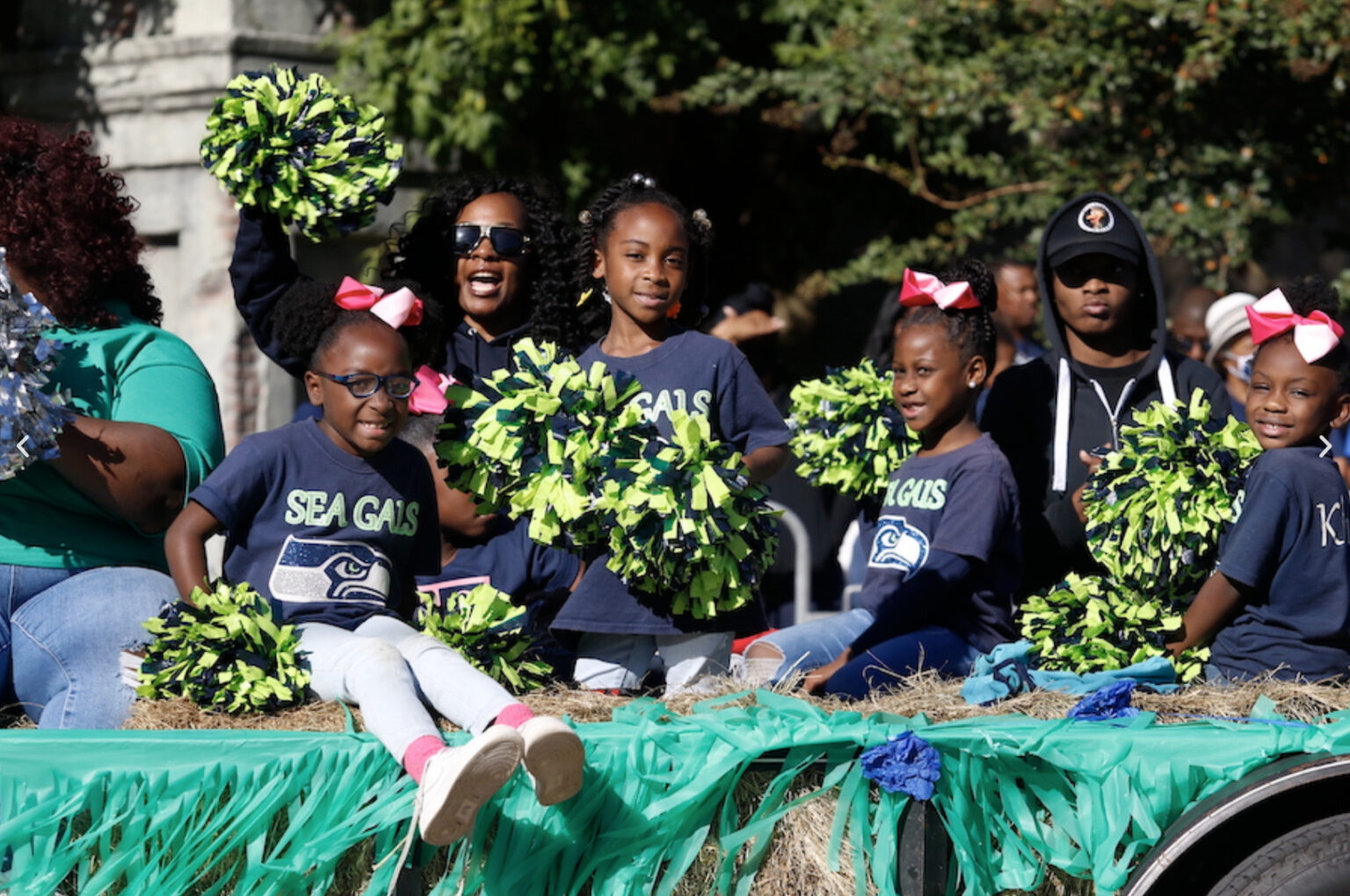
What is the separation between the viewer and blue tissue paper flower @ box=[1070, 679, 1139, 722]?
11.0 feet

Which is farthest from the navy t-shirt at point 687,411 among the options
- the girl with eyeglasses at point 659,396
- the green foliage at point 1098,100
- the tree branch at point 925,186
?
the tree branch at point 925,186

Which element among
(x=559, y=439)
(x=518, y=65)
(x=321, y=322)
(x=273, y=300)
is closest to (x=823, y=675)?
(x=559, y=439)

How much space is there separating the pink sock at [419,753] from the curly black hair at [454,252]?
1.61 metres

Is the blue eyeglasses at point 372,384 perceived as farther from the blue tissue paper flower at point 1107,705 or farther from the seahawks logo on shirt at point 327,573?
the blue tissue paper flower at point 1107,705

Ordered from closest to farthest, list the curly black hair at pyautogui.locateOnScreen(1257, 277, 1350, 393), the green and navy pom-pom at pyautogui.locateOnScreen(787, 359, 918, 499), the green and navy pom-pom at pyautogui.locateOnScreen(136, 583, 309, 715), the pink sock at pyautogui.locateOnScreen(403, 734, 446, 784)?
the pink sock at pyautogui.locateOnScreen(403, 734, 446, 784), the green and navy pom-pom at pyautogui.locateOnScreen(136, 583, 309, 715), the curly black hair at pyautogui.locateOnScreen(1257, 277, 1350, 393), the green and navy pom-pom at pyautogui.locateOnScreen(787, 359, 918, 499)

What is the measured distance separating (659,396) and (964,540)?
821mm

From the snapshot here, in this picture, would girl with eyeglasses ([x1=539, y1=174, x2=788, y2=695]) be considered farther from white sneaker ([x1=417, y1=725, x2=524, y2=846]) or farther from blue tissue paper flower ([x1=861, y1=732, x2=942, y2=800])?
white sneaker ([x1=417, y1=725, x2=524, y2=846])

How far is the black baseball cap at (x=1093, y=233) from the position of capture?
433 centimetres

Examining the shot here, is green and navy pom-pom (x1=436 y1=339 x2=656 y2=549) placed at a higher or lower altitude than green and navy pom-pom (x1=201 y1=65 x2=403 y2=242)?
lower

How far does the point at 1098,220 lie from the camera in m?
4.38

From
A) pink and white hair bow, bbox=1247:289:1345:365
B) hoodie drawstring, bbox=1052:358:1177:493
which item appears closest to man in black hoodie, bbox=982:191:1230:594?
hoodie drawstring, bbox=1052:358:1177:493

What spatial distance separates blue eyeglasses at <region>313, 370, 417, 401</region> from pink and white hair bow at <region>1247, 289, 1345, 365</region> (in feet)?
6.57

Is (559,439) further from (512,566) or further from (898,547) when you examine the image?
(898,547)

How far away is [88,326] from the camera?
3.66 metres
